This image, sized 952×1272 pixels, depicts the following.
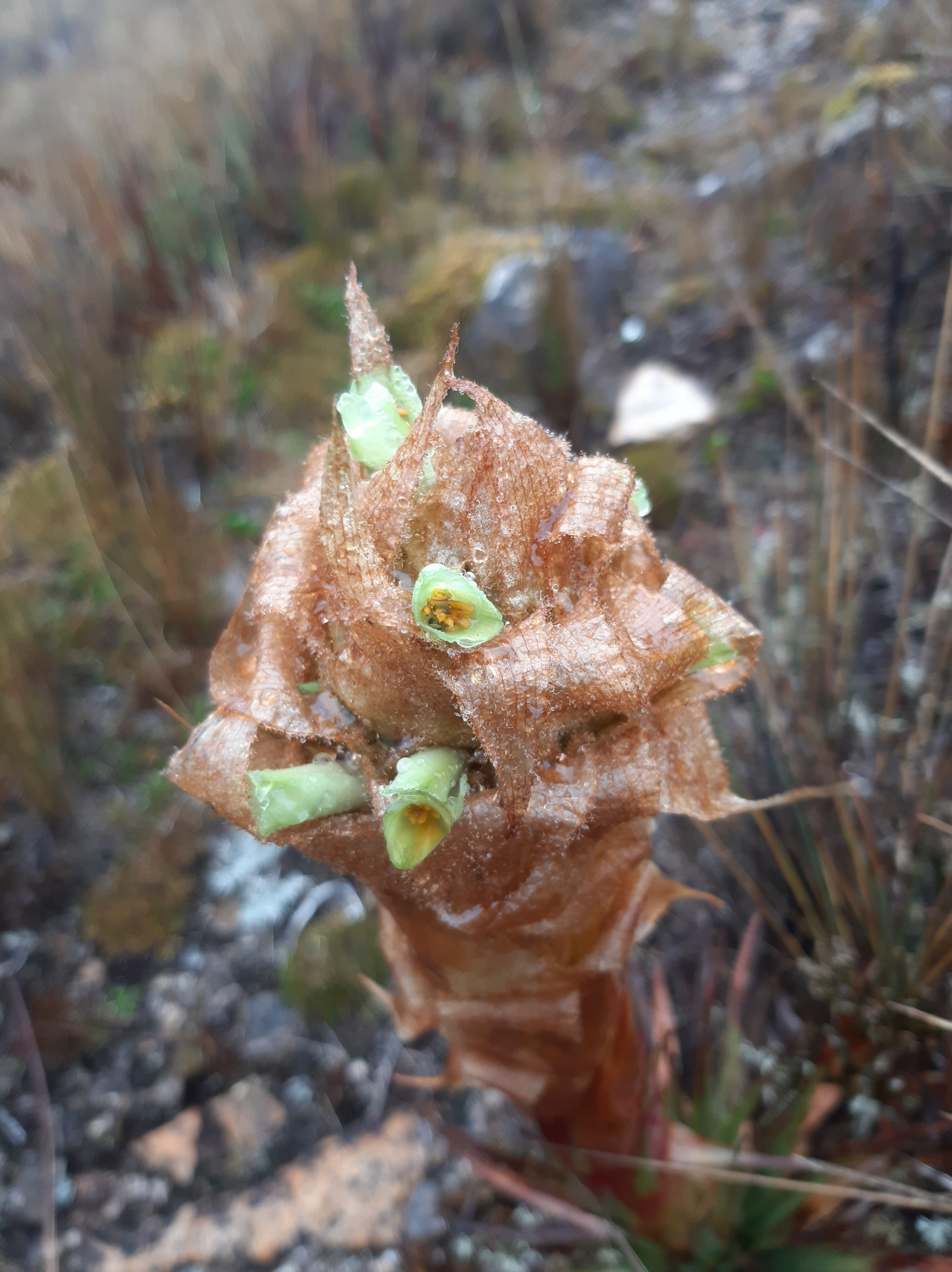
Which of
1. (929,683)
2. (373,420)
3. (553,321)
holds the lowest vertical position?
(929,683)

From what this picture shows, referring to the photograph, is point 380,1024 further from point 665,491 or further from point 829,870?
point 665,491

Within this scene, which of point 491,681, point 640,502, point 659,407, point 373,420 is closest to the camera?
point 491,681

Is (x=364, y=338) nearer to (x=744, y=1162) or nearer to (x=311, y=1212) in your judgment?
(x=744, y=1162)

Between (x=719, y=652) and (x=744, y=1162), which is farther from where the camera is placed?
(x=744, y=1162)

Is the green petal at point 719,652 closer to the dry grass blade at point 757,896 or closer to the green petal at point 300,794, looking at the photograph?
the green petal at point 300,794

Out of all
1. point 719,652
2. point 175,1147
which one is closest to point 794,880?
point 719,652

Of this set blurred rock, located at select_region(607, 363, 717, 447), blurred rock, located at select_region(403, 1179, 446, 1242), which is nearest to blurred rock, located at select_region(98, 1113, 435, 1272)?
blurred rock, located at select_region(403, 1179, 446, 1242)

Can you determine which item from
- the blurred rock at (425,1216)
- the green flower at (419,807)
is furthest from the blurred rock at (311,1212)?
the green flower at (419,807)
